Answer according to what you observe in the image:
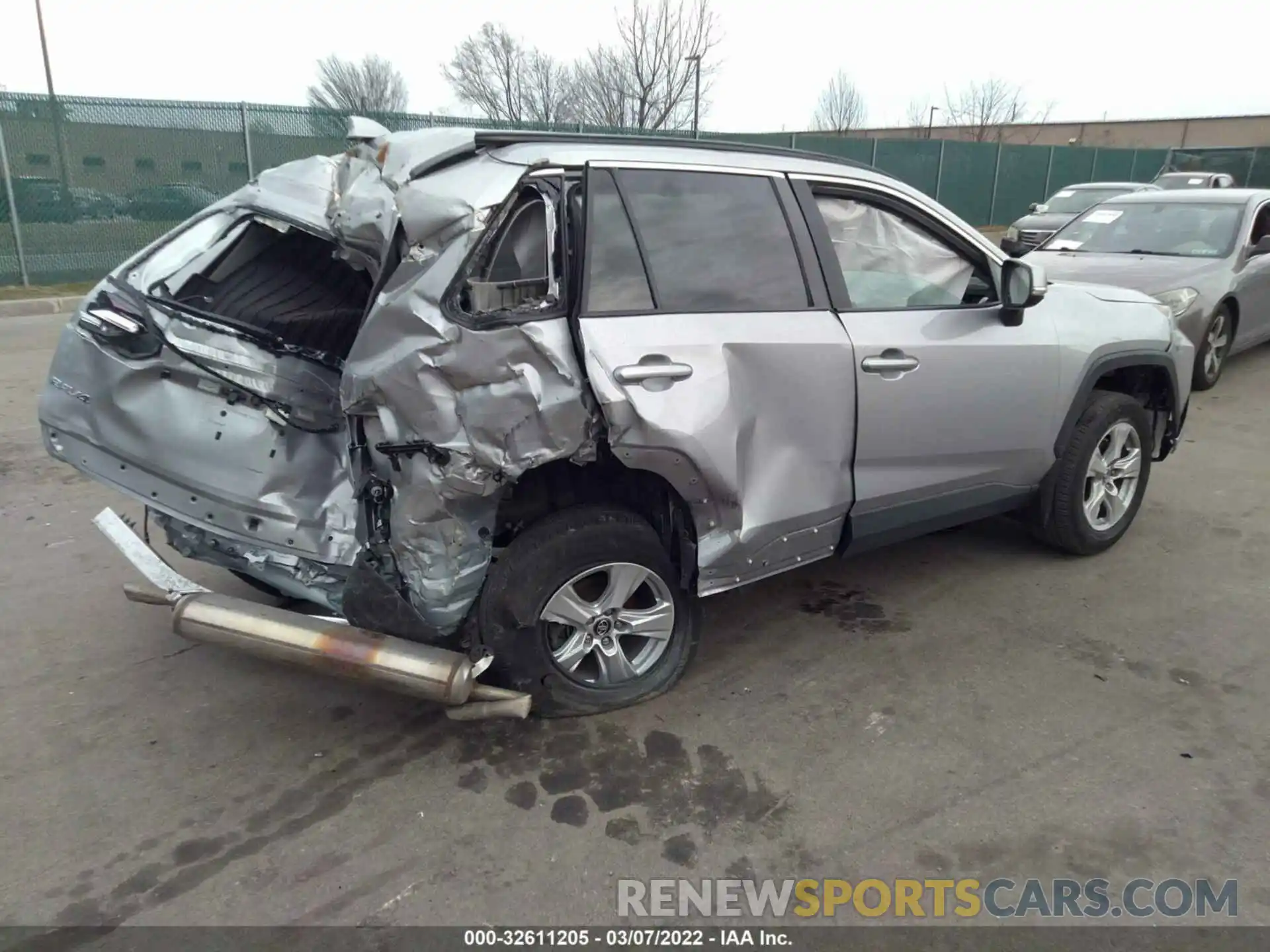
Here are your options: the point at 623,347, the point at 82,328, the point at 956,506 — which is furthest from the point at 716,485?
the point at 82,328

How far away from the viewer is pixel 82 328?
3223 millimetres

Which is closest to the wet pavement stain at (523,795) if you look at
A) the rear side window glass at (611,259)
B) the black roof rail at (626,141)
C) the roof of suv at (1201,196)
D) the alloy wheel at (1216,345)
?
the rear side window glass at (611,259)

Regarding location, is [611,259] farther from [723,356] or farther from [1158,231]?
[1158,231]

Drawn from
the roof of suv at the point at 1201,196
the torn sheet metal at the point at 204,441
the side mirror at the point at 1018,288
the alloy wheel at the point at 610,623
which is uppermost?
the roof of suv at the point at 1201,196

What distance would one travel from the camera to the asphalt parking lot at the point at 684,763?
2578 millimetres

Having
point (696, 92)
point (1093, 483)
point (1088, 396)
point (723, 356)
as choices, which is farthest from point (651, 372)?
point (696, 92)

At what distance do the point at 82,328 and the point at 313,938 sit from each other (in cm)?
224

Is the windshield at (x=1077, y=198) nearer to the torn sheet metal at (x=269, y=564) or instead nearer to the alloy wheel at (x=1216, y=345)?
the alloy wheel at (x=1216, y=345)

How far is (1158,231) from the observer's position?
839 cm

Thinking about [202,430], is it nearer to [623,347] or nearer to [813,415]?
[623,347]

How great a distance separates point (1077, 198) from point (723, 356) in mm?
15079

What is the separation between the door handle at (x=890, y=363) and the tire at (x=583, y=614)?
107cm

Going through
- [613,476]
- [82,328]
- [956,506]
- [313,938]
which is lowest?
[313,938]

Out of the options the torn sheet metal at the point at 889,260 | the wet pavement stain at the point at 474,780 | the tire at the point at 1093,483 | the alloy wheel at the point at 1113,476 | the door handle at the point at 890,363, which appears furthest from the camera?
the alloy wheel at the point at 1113,476
